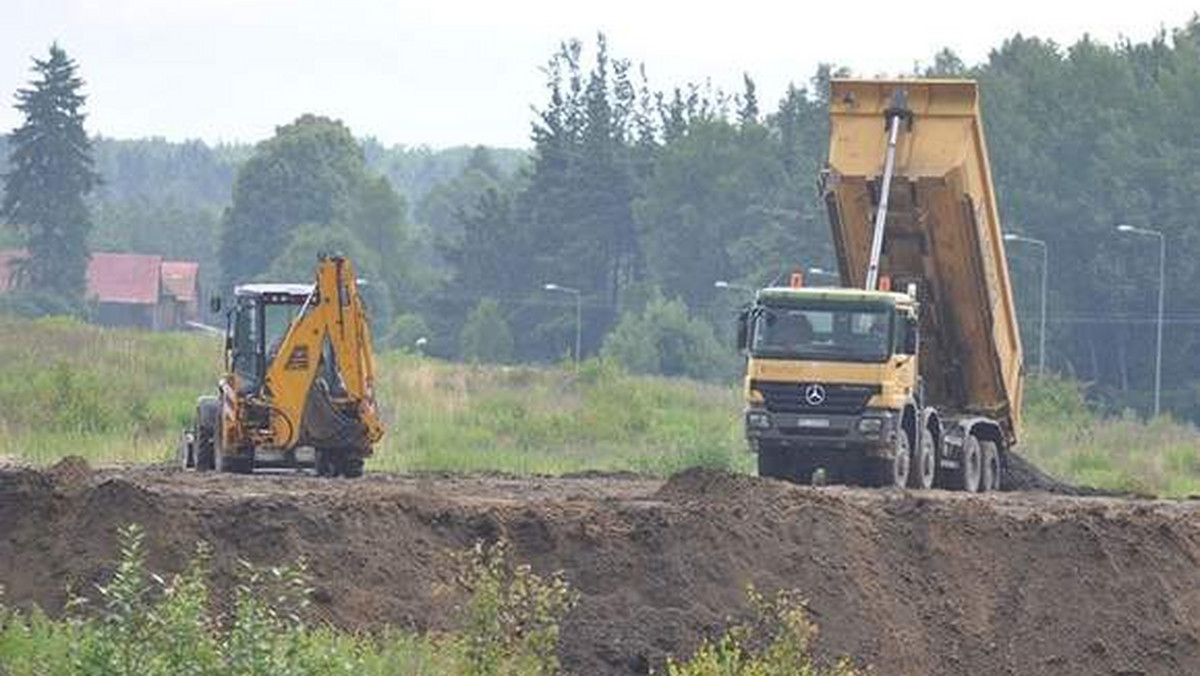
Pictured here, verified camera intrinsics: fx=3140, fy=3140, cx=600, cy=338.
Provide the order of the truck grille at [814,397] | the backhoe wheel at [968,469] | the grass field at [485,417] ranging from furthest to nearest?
the grass field at [485,417], the backhoe wheel at [968,469], the truck grille at [814,397]

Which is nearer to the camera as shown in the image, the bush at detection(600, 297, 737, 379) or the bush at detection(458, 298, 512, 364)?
the bush at detection(600, 297, 737, 379)

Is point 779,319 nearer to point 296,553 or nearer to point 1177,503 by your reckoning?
point 1177,503

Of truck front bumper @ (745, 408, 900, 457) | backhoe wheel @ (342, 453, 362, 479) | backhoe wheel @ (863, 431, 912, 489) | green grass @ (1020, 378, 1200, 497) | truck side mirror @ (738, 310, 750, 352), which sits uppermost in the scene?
truck side mirror @ (738, 310, 750, 352)

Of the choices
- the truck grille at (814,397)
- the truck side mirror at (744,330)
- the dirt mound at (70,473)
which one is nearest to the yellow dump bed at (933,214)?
the truck side mirror at (744,330)

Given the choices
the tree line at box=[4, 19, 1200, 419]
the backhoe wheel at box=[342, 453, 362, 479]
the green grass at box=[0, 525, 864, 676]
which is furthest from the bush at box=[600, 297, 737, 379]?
the green grass at box=[0, 525, 864, 676]

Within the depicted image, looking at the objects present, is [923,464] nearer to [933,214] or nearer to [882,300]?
[882,300]

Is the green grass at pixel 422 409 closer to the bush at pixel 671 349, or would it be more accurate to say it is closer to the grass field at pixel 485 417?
the grass field at pixel 485 417

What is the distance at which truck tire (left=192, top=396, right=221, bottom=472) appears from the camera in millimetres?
37594

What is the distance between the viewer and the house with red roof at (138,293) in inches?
6506

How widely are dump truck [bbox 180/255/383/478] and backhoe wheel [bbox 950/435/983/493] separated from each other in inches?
313

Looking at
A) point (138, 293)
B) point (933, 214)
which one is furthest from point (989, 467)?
point (138, 293)

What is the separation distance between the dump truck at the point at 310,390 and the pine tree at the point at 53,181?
9871cm

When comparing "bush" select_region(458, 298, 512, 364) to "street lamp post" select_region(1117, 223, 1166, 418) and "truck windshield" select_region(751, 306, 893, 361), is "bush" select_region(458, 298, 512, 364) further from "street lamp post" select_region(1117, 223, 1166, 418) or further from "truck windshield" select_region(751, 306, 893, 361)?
"truck windshield" select_region(751, 306, 893, 361)

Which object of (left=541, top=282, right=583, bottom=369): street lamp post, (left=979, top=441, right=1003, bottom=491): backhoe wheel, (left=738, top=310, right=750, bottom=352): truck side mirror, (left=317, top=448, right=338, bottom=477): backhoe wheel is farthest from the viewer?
(left=541, top=282, right=583, bottom=369): street lamp post
